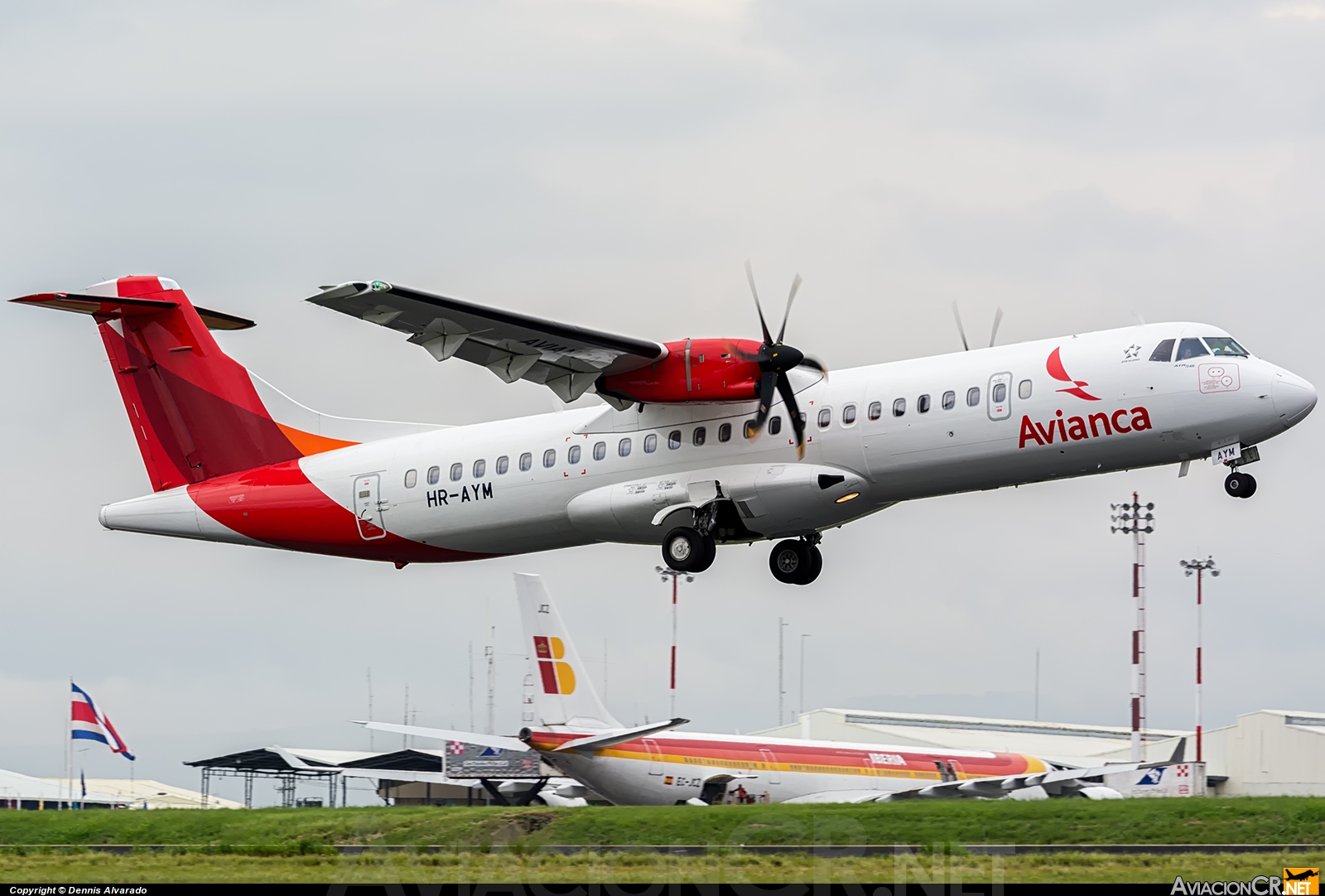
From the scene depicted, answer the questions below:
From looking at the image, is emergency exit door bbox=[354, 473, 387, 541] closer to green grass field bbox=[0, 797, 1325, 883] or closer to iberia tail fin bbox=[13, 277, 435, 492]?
iberia tail fin bbox=[13, 277, 435, 492]

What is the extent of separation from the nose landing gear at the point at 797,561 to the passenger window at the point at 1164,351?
20.0 ft

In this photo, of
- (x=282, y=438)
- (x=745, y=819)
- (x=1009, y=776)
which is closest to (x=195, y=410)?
(x=282, y=438)

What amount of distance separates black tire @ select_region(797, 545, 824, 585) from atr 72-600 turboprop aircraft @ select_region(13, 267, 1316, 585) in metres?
0.04

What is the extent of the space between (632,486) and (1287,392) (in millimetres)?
9005

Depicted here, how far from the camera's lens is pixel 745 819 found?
26.2 m

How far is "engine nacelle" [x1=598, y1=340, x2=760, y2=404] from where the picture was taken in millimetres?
20906

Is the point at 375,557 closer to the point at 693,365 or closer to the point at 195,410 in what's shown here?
the point at 195,410

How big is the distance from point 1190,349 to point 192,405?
16.5 m

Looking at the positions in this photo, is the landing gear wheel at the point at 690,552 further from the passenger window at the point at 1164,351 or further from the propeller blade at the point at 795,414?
the passenger window at the point at 1164,351

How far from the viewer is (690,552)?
21297 millimetres

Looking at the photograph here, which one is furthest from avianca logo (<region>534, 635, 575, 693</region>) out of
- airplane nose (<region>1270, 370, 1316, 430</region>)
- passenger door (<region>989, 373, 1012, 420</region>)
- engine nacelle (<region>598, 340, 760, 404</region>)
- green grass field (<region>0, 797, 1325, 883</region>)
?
airplane nose (<region>1270, 370, 1316, 430</region>)

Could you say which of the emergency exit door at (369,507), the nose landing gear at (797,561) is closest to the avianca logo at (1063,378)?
the nose landing gear at (797,561)

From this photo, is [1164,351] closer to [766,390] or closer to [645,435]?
[766,390]

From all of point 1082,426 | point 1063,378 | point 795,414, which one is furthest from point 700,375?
point 1082,426
